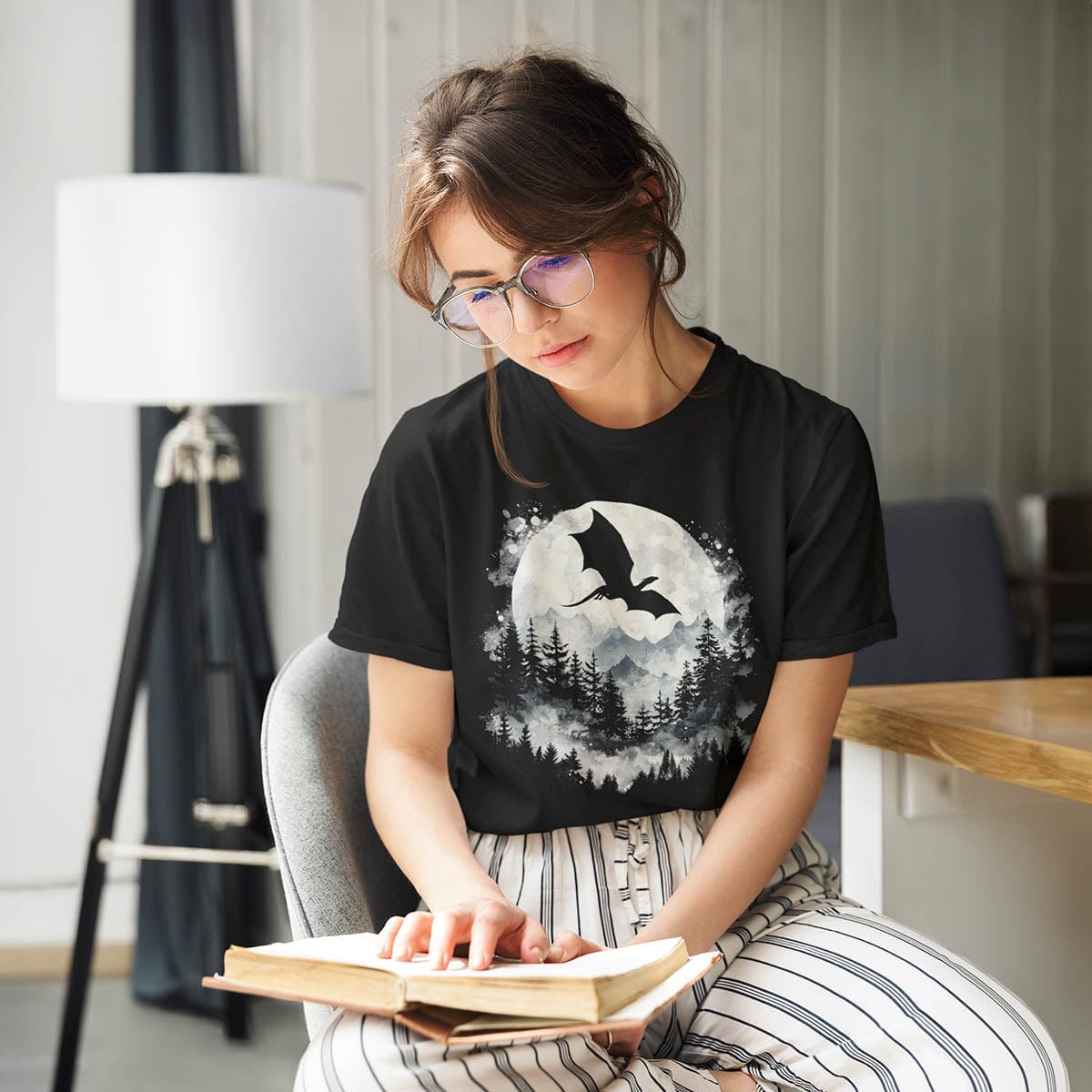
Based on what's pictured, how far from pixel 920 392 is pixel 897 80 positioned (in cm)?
69

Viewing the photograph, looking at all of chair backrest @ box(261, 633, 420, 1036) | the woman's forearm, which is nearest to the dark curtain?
chair backrest @ box(261, 633, 420, 1036)

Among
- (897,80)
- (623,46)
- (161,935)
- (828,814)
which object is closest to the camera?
(828,814)

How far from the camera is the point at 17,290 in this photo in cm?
261

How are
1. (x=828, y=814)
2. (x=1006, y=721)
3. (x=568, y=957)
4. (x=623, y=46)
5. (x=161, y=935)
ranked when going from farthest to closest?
(x=623, y=46)
(x=161, y=935)
(x=828, y=814)
(x=1006, y=721)
(x=568, y=957)

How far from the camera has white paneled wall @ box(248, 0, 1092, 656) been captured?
2.60 m

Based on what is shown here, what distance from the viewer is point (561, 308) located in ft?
3.69

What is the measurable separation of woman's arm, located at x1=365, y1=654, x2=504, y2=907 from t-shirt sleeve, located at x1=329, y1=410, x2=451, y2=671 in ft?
0.07

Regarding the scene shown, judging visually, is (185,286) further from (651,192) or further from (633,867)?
(633,867)

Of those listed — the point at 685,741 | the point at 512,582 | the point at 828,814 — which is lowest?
the point at 828,814

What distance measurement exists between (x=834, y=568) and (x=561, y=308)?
0.35 meters

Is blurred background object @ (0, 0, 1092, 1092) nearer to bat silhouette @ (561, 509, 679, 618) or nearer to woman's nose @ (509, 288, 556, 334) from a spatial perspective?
bat silhouette @ (561, 509, 679, 618)

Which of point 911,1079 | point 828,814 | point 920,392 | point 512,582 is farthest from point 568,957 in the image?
point 920,392

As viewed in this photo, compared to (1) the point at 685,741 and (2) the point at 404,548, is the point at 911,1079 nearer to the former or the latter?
(1) the point at 685,741

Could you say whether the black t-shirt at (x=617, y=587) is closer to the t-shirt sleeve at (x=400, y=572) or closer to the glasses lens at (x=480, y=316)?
the t-shirt sleeve at (x=400, y=572)
